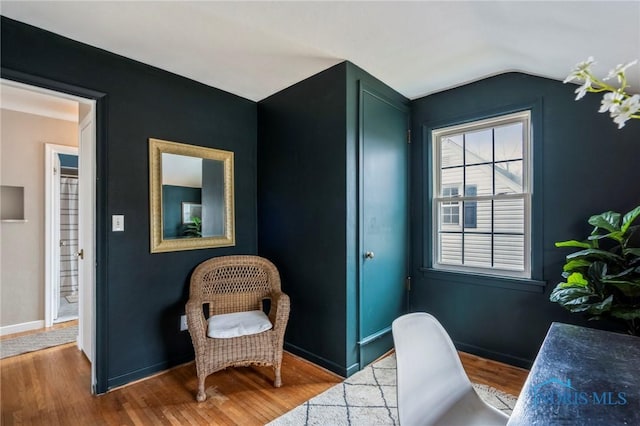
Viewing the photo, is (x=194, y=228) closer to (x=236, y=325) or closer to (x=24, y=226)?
(x=236, y=325)

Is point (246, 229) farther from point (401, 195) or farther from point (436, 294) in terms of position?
point (436, 294)

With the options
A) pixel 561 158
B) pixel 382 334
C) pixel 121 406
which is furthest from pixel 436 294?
pixel 121 406

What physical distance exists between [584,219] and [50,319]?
202 inches

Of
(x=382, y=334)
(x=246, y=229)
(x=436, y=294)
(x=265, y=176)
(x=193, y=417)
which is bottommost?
(x=193, y=417)

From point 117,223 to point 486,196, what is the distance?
9.85 feet

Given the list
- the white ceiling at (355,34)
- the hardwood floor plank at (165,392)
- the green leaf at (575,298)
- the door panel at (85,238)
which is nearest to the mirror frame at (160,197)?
the door panel at (85,238)

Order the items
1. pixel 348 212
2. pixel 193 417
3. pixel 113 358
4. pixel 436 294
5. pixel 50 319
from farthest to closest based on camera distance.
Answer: pixel 50 319 → pixel 436 294 → pixel 348 212 → pixel 113 358 → pixel 193 417

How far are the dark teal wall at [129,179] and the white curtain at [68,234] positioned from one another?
232 cm

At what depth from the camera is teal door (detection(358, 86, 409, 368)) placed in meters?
2.51

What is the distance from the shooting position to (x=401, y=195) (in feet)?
9.82

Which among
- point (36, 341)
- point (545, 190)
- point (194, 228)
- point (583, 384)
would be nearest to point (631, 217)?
point (545, 190)

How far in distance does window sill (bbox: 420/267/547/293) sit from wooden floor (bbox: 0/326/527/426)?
2.11ft

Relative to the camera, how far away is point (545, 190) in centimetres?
238

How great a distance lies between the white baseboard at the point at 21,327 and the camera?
313 centimetres
